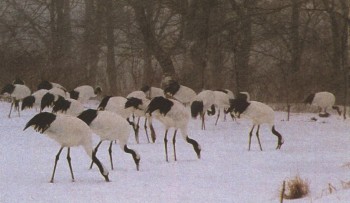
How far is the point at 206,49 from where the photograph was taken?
20625mm

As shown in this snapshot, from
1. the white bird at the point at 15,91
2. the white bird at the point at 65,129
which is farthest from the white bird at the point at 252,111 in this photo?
the white bird at the point at 15,91

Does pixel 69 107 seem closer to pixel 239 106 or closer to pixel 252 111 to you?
pixel 239 106

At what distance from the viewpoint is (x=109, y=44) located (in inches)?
1149

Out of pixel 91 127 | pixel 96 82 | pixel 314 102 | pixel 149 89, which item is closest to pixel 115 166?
pixel 91 127

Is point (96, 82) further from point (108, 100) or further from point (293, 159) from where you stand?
point (293, 159)

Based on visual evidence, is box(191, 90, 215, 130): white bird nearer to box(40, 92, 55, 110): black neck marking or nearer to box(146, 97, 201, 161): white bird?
box(40, 92, 55, 110): black neck marking

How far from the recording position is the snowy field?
8.74 meters

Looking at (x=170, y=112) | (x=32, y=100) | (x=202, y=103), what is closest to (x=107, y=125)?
(x=170, y=112)

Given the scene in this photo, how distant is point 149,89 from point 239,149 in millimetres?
6490

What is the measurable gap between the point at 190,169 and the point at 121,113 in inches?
165

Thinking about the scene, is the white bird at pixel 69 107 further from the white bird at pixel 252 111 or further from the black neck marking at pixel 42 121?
the black neck marking at pixel 42 121

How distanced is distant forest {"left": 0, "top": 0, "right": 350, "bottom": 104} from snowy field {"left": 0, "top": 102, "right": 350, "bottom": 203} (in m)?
5.17

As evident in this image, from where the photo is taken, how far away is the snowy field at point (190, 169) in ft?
28.7

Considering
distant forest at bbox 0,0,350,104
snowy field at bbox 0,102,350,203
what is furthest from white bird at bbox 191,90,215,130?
distant forest at bbox 0,0,350,104
